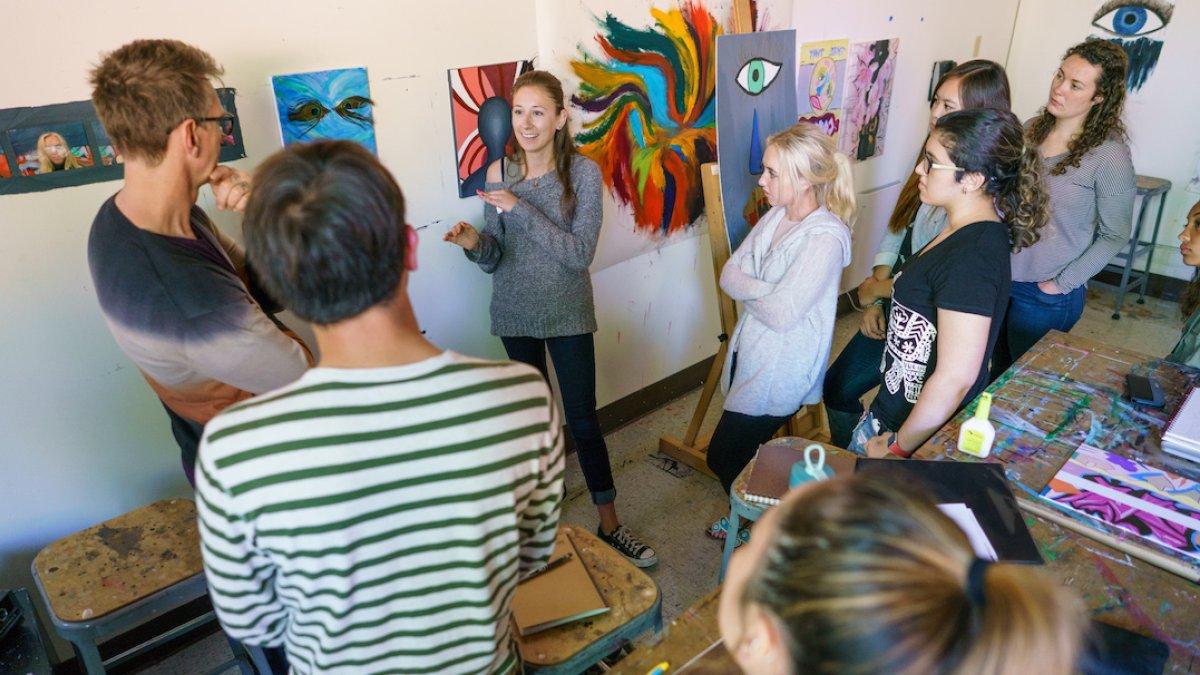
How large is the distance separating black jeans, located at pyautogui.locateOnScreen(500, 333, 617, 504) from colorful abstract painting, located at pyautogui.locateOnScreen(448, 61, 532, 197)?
562 mm

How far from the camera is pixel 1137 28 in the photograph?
14.9 ft

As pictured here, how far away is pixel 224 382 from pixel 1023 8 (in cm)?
548

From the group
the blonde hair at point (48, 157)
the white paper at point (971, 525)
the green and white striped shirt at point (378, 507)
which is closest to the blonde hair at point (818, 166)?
the white paper at point (971, 525)

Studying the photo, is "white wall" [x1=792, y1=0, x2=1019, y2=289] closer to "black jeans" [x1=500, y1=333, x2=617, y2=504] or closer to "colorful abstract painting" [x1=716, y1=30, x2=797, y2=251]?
"colorful abstract painting" [x1=716, y1=30, x2=797, y2=251]

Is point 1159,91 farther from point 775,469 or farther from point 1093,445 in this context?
point 775,469

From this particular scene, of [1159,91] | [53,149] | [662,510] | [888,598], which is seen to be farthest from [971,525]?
[1159,91]

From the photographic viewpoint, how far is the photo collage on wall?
1619mm

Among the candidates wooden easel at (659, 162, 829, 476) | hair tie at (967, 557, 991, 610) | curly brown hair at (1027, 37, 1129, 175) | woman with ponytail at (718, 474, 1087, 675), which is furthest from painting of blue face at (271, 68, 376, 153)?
curly brown hair at (1027, 37, 1129, 175)

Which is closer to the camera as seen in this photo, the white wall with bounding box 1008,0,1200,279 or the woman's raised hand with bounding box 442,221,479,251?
the woman's raised hand with bounding box 442,221,479,251

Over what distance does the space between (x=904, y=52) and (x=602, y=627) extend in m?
3.69

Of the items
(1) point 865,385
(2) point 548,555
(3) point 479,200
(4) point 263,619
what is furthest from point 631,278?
(4) point 263,619

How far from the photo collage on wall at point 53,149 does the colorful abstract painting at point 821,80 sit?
2.72m

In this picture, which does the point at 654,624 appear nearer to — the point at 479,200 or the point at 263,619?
the point at 263,619

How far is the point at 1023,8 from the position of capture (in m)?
4.87
